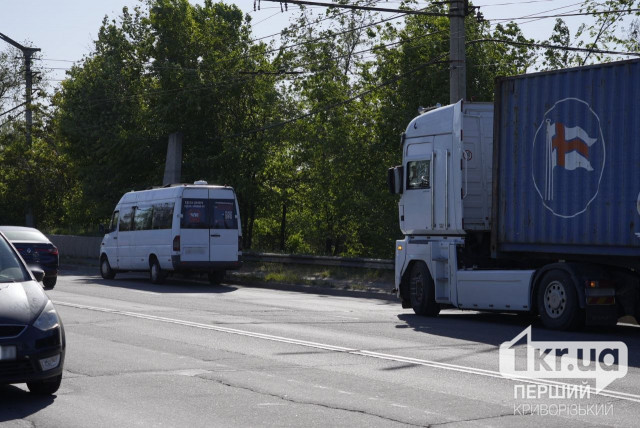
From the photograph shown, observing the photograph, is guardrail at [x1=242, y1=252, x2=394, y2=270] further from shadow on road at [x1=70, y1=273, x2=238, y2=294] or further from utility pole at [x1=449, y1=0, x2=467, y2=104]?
utility pole at [x1=449, y1=0, x2=467, y2=104]

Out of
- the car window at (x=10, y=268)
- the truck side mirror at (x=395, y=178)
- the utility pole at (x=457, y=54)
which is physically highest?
the utility pole at (x=457, y=54)

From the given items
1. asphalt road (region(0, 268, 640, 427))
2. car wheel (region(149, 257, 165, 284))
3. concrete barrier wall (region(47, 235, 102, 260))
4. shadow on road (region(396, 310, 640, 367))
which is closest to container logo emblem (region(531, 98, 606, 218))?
shadow on road (region(396, 310, 640, 367))

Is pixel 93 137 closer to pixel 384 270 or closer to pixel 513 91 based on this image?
pixel 384 270

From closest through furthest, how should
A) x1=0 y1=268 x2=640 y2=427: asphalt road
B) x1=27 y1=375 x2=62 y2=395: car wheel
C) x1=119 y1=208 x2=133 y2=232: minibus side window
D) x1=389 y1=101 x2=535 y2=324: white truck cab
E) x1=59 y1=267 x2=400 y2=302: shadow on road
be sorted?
x1=0 y1=268 x2=640 y2=427: asphalt road < x1=27 y1=375 x2=62 y2=395: car wheel < x1=389 y1=101 x2=535 y2=324: white truck cab < x1=59 y1=267 x2=400 y2=302: shadow on road < x1=119 y1=208 x2=133 y2=232: minibus side window

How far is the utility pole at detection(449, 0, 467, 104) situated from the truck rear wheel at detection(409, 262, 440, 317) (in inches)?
214

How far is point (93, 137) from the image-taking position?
43156mm

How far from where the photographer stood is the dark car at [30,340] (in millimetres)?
7859

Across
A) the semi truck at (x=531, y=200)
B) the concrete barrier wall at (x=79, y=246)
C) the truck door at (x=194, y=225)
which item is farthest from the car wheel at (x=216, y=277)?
the concrete barrier wall at (x=79, y=246)

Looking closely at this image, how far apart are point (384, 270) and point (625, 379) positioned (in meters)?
15.9

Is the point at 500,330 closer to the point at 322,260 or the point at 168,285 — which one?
the point at 322,260

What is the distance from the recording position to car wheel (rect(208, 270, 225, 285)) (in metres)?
27.0

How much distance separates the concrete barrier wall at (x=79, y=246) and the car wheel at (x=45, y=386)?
3245 cm

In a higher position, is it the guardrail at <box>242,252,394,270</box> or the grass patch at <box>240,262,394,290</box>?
the guardrail at <box>242,252,394,270</box>

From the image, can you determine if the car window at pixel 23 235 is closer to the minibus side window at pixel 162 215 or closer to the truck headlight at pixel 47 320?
the minibus side window at pixel 162 215
